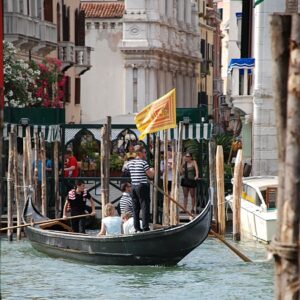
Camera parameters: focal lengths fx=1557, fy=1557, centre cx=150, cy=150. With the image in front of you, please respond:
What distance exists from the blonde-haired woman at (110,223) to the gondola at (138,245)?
0.65ft

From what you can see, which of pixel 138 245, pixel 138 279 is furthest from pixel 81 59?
pixel 138 279

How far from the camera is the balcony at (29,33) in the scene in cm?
2897

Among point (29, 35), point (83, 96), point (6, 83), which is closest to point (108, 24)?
point (83, 96)

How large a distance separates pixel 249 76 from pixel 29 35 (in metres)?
6.91

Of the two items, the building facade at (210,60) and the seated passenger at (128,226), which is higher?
the building facade at (210,60)

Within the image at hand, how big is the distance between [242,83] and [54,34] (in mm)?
9252

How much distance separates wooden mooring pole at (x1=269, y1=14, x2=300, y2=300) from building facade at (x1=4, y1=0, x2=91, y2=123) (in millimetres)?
21530

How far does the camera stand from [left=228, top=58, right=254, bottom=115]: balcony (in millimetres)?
24078

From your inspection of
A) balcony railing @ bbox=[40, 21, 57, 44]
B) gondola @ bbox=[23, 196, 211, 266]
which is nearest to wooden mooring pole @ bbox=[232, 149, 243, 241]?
gondola @ bbox=[23, 196, 211, 266]

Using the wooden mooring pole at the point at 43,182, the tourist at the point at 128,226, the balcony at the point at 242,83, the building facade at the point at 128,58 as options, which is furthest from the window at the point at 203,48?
the tourist at the point at 128,226

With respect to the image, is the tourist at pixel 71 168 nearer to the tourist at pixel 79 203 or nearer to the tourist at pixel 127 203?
the tourist at pixel 79 203

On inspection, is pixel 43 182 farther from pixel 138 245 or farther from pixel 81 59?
pixel 81 59

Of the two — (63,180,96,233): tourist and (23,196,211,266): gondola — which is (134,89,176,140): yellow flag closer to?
(63,180,96,233): tourist

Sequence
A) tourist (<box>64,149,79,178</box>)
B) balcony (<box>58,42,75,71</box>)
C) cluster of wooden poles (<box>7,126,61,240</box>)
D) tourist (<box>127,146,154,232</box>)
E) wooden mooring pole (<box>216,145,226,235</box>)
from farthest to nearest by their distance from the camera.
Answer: balcony (<box>58,42,75,71</box>)
tourist (<box>64,149,79,178</box>)
wooden mooring pole (<box>216,145,226,235</box>)
cluster of wooden poles (<box>7,126,61,240</box>)
tourist (<box>127,146,154,232</box>)
